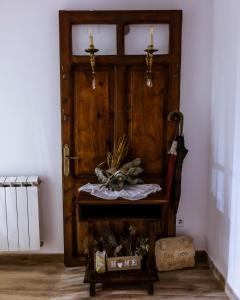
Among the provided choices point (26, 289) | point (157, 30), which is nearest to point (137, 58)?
point (157, 30)

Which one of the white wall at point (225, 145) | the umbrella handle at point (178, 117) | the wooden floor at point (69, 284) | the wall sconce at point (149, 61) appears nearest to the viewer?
the white wall at point (225, 145)

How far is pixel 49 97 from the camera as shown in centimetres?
304

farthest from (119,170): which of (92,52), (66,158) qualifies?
(92,52)

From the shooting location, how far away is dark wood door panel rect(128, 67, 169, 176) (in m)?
2.97

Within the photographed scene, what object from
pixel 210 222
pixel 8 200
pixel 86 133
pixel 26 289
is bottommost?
pixel 26 289

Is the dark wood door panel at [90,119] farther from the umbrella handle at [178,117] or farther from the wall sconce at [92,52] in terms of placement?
the umbrella handle at [178,117]

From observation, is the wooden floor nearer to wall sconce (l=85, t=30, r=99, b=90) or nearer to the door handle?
the door handle

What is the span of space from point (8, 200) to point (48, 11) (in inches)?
61.7

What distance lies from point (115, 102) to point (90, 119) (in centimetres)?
25

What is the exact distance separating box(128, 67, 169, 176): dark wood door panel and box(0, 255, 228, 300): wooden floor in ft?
2.91

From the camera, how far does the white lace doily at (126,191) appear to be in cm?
260

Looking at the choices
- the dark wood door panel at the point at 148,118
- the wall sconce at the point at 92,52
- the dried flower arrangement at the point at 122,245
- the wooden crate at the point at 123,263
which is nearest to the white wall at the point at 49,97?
the dark wood door panel at the point at 148,118

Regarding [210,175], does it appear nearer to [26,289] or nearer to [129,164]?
[129,164]

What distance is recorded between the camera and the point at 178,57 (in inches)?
115
